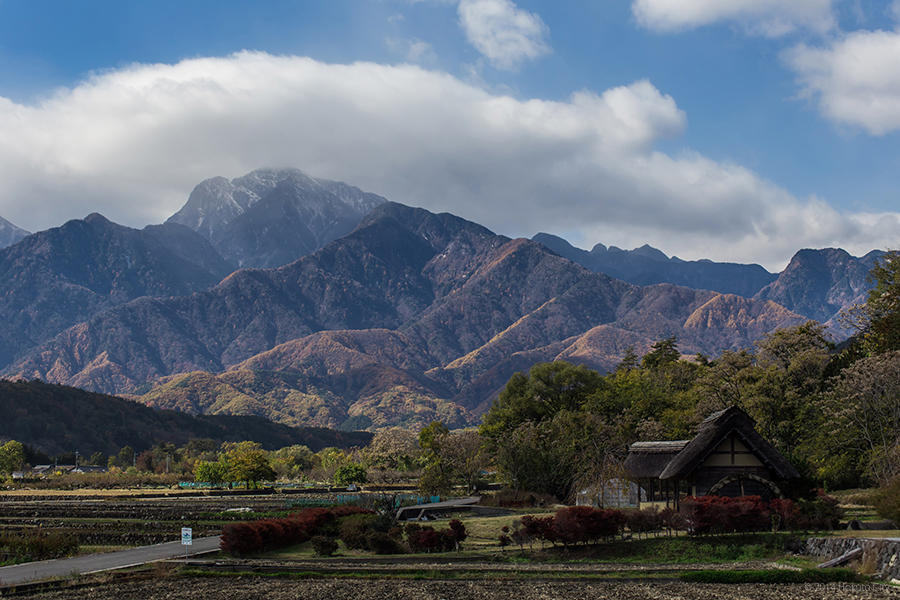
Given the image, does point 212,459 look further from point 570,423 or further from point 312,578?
point 312,578

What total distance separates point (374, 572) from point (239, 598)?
628 centimetres

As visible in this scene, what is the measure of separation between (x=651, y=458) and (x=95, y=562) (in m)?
27.3

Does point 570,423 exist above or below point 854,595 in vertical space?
above

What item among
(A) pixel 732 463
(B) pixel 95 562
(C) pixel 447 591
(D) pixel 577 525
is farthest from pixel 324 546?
(A) pixel 732 463

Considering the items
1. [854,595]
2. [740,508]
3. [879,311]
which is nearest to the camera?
[854,595]

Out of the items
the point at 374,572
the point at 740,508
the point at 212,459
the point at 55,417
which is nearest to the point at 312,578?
the point at 374,572

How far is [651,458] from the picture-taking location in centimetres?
4250

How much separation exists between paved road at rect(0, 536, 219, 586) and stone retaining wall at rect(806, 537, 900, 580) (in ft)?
76.8

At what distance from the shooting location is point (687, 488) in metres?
39.4

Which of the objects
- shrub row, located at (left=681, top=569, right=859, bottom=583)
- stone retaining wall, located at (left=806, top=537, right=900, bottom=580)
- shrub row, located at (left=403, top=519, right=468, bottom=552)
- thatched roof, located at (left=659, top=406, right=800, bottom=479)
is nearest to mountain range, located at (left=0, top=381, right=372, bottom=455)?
shrub row, located at (left=403, top=519, right=468, bottom=552)

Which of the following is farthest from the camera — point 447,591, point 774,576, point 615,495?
point 615,495

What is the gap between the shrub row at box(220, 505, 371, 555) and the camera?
3253 centimetres

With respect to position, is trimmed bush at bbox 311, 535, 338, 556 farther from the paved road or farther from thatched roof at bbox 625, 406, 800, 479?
thatched roof at bbox 625, 406, 800, 479

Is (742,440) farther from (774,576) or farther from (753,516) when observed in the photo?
(774,576)
